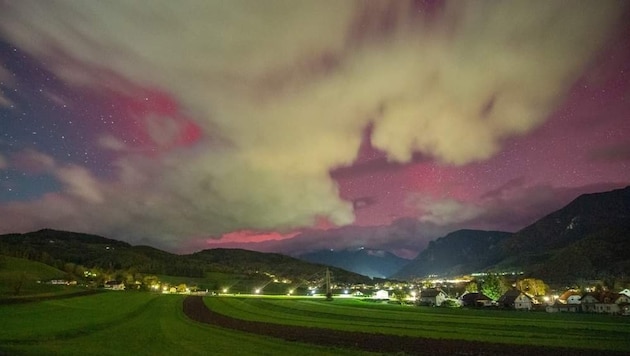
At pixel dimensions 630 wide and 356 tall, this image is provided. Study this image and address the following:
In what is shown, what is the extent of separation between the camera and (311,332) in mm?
51531

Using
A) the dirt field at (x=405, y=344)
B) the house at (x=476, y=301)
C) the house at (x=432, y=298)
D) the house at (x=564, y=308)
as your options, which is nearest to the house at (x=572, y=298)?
the house at (x=564, y=308)

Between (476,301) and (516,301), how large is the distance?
15.4 m

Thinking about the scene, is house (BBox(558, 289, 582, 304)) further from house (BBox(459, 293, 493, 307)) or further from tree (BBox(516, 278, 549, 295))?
tree (BBox(516, 278, 549, 295))

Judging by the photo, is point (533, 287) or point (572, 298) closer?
point (572, 298)

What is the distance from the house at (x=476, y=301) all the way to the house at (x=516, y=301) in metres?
7.01

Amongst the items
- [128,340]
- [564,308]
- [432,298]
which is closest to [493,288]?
[432,298]

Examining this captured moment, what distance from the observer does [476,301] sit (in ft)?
465

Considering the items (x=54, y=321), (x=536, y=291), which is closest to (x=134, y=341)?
(x=54, y=321)

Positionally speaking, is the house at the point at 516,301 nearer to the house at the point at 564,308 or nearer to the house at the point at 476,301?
the house at the point at 564,308

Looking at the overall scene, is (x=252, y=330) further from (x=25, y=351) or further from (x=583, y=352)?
(x=583, y=352)

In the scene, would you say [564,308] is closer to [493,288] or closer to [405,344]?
[493,288]

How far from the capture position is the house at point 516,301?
5027 inches

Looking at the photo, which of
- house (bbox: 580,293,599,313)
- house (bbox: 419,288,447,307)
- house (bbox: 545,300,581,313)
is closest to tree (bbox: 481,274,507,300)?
house (bbox: 419,288,447,307)

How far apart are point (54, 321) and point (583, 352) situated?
63800 mm
